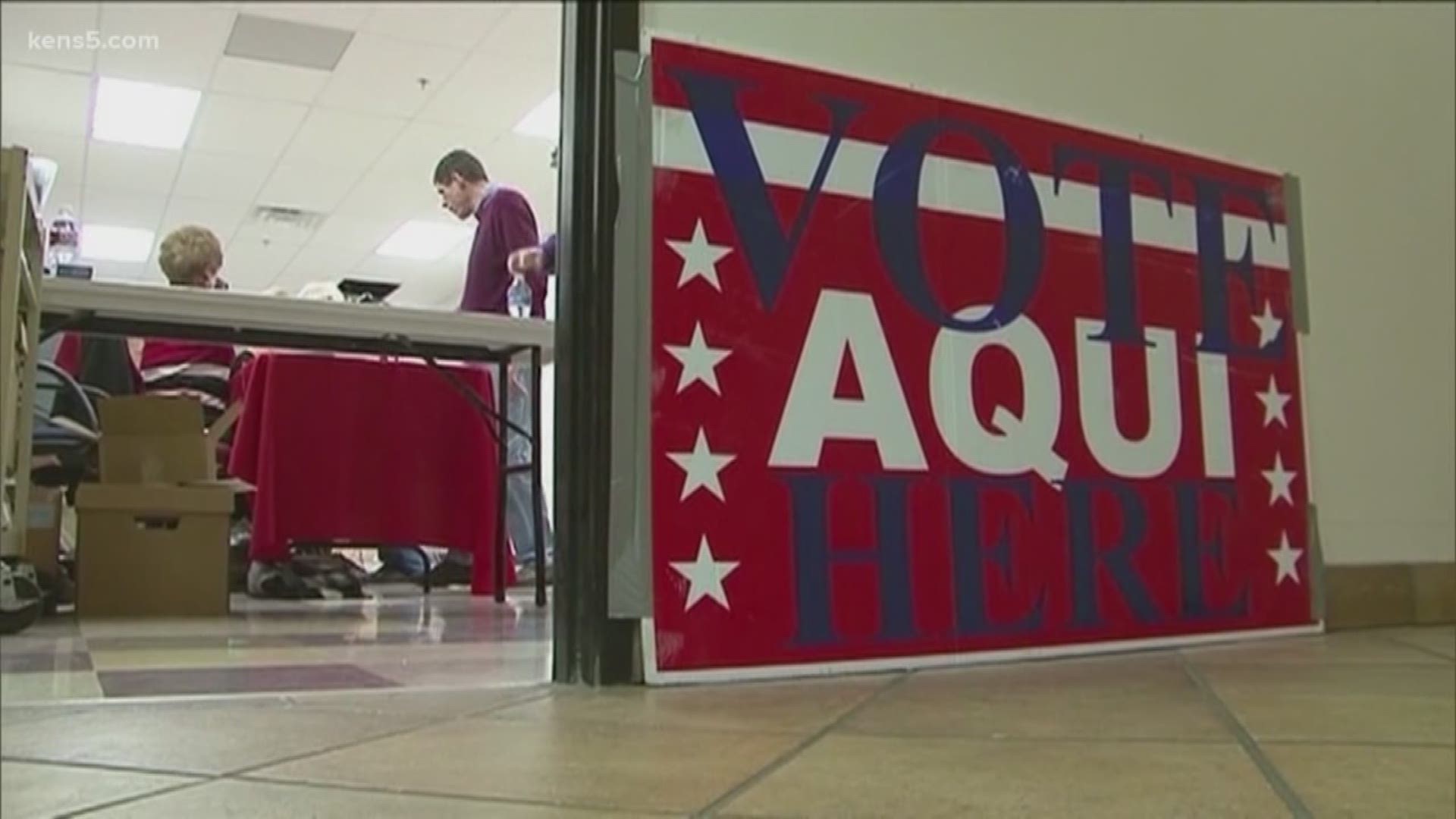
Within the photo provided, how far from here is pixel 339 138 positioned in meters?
1.03

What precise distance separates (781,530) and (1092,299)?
621 millimetres

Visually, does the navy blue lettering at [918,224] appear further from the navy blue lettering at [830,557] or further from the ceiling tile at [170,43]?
the ceiling tile at [170,43]

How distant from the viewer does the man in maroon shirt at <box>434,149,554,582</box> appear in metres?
1.17

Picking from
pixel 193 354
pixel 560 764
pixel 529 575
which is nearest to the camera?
pixel 560 764

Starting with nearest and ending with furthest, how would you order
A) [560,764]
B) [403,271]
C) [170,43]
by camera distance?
[560,764]
[170,43]
[403,271]

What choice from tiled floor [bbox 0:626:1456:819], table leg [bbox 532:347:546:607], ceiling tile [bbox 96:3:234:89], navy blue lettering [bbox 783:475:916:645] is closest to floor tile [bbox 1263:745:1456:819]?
tiled floor [bbox 0:626:1456:819]

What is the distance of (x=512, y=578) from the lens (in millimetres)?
1360

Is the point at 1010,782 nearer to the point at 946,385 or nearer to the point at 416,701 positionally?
the point at 416,701

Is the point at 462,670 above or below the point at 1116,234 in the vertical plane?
below

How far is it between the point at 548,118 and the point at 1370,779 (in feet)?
3.41

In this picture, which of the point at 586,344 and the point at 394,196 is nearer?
the point at 394,196

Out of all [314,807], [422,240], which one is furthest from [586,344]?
[314,807]

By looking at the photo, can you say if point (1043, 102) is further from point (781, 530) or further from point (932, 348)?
point (781, 530)

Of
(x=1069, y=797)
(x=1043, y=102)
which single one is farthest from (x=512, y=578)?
(x=1043, y=102)
